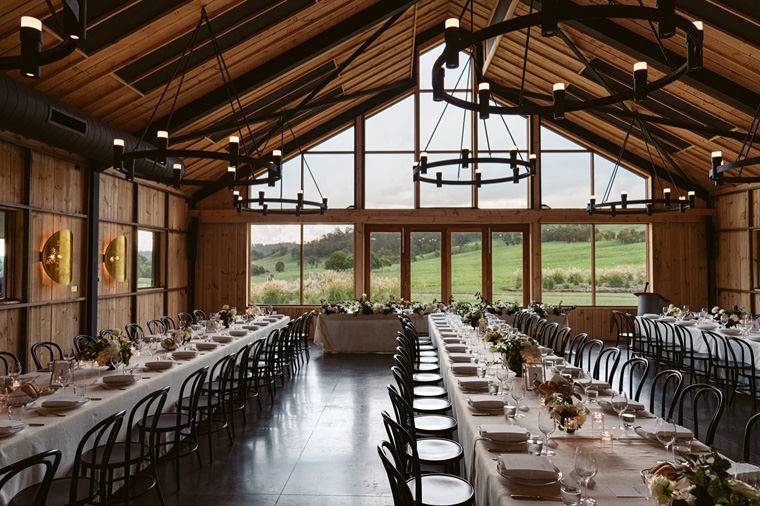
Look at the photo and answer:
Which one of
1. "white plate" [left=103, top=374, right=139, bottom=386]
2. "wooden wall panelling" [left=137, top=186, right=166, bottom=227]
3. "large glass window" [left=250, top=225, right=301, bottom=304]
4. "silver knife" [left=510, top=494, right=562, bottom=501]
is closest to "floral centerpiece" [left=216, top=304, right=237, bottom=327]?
"wooden wall panelling" [left=137, top=186, right=166, bottom=227]

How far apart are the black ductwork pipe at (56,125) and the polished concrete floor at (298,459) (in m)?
4.08

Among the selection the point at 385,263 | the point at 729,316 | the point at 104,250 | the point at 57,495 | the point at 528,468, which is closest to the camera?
the point at 528,468

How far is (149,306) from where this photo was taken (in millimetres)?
10711

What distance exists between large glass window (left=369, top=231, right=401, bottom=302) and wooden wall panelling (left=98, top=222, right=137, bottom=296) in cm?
550

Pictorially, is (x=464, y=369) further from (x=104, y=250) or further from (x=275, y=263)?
(x=275, y=263)

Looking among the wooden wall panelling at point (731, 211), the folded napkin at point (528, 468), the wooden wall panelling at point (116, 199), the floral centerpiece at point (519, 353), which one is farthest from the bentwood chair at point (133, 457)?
the wooden wall panelling at point (731, 211)

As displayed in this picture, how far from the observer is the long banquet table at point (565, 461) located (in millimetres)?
2238

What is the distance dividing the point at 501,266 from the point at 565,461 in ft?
35.4

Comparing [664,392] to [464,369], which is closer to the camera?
[664,392]

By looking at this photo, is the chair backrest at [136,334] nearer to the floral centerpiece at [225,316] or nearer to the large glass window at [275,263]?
the floral centerpiece at [225,316]

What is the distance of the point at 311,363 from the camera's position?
947cm

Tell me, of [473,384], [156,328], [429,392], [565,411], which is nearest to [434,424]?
[473,384]

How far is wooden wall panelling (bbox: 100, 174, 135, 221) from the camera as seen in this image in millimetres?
9023

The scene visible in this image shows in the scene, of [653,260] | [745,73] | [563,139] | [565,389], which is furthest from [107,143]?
[653,260]
